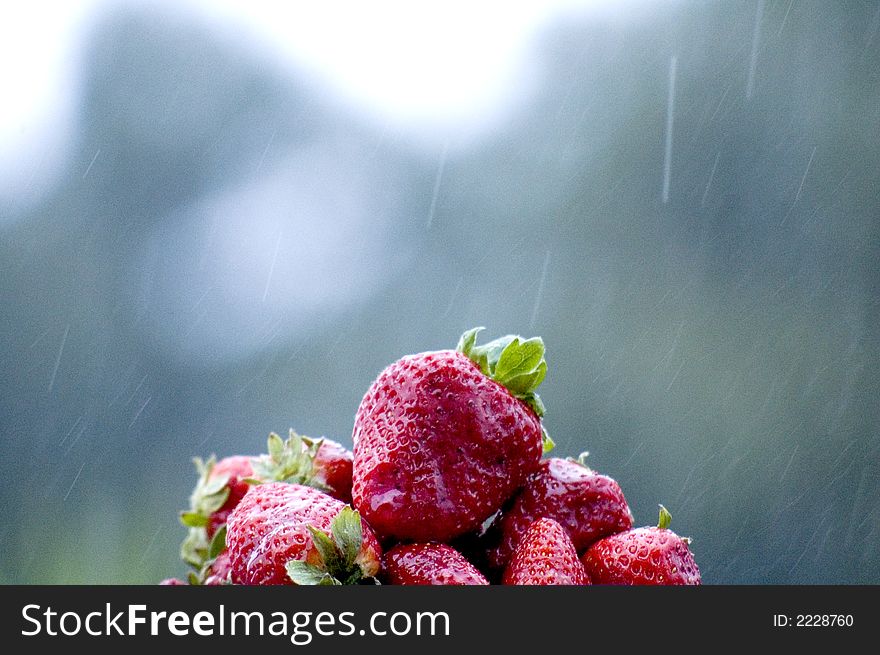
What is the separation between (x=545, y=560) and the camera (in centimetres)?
61

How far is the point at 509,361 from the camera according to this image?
2.32ft

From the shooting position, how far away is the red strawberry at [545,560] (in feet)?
1.98

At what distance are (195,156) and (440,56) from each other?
3494 mm

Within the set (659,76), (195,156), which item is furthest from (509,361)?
(195,156)

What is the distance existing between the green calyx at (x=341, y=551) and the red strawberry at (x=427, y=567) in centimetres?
2

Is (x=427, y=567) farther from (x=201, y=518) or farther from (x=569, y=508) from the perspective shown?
(x=201, y=518)

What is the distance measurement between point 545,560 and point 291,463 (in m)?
0.26

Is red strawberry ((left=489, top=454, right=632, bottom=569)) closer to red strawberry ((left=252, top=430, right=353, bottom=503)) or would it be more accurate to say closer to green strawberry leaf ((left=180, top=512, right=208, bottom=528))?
red strawberry ((left=252, top=430, right=353, bottom=503))

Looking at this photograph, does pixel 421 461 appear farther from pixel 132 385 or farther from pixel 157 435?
pixel 132 385

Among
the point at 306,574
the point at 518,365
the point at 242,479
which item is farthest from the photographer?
the point at 242,479

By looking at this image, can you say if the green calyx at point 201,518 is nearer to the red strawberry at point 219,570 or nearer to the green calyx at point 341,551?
the red strawberry at point 219,570

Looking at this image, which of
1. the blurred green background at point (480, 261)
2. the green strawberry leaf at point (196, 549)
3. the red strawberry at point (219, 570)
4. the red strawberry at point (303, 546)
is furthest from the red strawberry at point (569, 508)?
the blurred green background at point (480, 261)

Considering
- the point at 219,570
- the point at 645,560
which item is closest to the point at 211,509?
the point at 219,570

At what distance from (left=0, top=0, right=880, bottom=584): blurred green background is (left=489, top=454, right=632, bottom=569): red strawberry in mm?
2436
